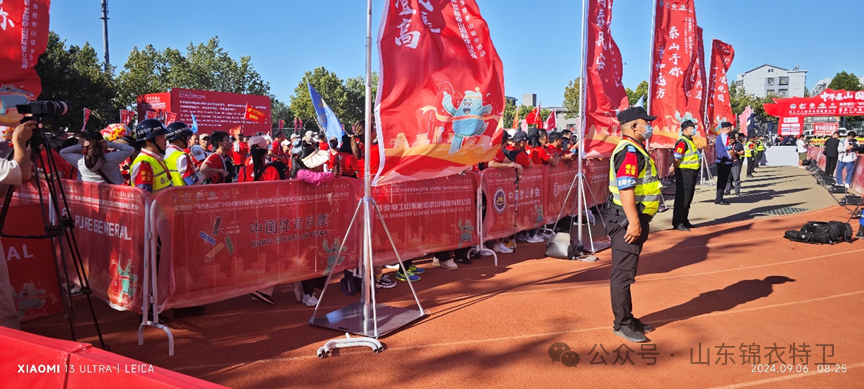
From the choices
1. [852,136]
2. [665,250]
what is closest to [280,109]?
[852,136]

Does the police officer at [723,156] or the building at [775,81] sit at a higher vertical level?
the building at [775,81]

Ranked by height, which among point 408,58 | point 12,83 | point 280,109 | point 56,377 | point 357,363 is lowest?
point 357,363

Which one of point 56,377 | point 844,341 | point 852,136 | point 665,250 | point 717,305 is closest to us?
point 56,377

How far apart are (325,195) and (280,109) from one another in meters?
90.2

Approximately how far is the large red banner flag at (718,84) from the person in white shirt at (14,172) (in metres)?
20.7

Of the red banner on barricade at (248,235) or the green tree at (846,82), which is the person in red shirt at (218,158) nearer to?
the red banner on barricade at (248,235)

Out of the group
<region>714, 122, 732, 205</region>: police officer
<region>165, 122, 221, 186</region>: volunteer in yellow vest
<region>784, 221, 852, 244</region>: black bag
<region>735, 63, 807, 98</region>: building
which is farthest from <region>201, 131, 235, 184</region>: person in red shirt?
<region>735, 63, 807, 98</region>: building

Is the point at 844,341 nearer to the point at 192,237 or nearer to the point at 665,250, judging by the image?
the point at 665,250

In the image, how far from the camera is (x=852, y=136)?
65.6 feet

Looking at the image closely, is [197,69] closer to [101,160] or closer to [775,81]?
[101,160]

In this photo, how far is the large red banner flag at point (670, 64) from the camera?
37.9 ft

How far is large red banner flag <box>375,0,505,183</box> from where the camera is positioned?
512 centimetres

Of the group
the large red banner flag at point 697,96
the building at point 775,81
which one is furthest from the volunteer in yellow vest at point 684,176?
the building at point 775,81

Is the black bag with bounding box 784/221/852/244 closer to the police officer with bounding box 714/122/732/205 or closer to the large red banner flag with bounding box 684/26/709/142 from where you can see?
the large red banner flag with bounding box 684/26/709/142
